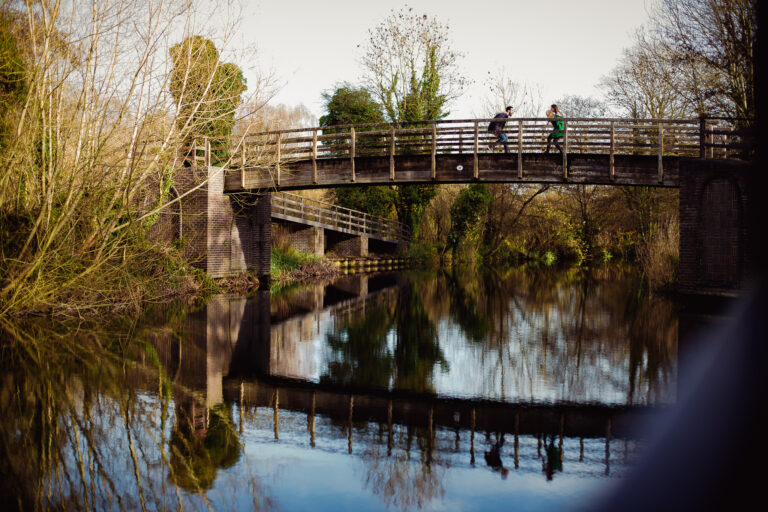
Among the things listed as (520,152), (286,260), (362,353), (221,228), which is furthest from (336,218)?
(362,353)

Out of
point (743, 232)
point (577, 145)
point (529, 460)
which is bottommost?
point (529, 460)

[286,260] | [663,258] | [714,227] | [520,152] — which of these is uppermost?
[520,152]

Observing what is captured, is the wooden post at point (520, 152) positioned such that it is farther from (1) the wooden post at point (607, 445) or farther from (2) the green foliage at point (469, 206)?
(2) the green foliage at point (469, 206)

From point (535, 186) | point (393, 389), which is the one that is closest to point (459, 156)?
point (393, 389)

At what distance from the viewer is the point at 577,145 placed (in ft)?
63.3

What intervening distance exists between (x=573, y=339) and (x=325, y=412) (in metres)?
6.04

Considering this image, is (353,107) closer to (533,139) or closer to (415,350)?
(533,139)

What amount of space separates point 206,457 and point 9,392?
3.25 metres

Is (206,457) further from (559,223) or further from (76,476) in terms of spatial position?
(559,223)

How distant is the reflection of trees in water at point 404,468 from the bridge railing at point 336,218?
21.2 meters

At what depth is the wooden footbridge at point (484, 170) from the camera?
16.1 m

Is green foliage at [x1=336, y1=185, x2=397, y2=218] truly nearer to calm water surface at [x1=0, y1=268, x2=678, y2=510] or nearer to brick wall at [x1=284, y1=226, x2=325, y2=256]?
brick wall at [x1=284, y1=226, x2=325, y2=256]

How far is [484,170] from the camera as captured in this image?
1980cm

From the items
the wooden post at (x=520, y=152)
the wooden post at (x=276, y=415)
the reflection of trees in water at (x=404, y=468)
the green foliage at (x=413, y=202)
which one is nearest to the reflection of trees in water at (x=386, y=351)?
the wooden post at (x=276, y=415)
